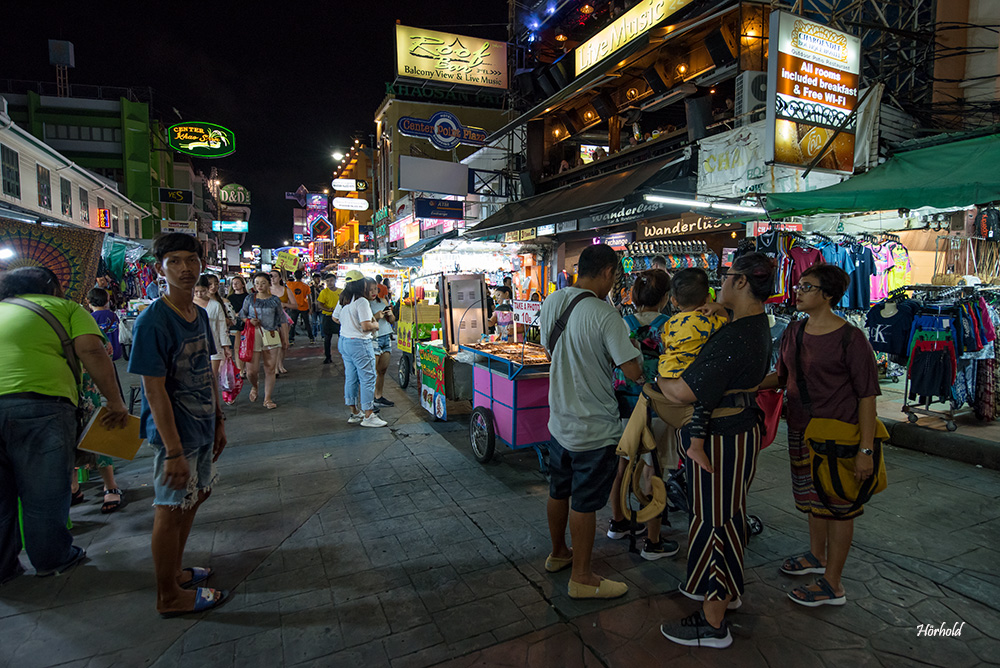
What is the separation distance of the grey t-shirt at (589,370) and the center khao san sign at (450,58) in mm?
15004

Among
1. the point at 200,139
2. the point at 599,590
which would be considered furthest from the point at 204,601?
the point at 200,139

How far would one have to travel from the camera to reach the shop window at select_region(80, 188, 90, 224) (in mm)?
22375

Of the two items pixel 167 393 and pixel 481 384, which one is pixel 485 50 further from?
pixel 167 393

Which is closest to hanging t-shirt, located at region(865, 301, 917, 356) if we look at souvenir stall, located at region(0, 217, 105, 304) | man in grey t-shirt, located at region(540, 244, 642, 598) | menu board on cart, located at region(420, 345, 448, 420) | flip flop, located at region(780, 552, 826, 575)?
flip flop, located at region(780, 552, 826, 575)

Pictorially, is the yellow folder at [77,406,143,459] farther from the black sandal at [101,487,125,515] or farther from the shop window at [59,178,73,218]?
the shop window at [59,178,73,218]

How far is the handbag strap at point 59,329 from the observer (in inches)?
126

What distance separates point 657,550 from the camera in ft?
12.0

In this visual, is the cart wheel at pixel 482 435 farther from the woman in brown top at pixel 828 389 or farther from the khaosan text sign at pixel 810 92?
the khaosan text sign at pixel 810 92

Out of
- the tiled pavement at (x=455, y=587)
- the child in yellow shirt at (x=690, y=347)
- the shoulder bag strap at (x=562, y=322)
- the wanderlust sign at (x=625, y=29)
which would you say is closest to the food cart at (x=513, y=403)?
the tiled pavement at (x=455, y=587)

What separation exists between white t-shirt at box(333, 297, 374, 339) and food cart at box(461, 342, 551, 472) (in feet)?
6.20

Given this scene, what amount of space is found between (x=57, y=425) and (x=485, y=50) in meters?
16.2

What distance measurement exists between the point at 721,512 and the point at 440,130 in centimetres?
1349

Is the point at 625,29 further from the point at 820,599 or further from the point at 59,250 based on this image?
the point at 820,599

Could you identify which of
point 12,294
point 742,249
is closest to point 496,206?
point 742,249
